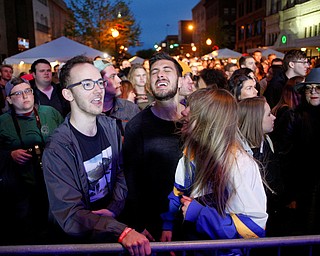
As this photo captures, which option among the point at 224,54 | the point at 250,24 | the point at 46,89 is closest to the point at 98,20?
the point at 224,54

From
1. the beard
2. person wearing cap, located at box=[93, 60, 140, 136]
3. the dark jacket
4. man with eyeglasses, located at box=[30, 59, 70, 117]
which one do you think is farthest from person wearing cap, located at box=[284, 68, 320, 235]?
man with eyeglasses, located at box=[30, 59, 70, 117]

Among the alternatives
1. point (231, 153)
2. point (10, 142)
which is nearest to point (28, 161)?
point (10, 142)

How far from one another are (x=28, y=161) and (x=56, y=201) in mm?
1685

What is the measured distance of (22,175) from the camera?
13.4 ft

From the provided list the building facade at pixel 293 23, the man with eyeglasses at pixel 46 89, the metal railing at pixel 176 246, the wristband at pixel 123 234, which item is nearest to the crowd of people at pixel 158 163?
the wristband at pixel 123 234

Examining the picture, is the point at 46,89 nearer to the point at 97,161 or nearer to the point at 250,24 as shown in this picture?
the point at 97,161

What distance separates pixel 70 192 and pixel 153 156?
1.04 metres

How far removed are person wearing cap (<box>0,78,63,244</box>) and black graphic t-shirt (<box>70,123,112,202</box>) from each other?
133 centimetres

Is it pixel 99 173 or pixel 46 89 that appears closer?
pixel 99 173

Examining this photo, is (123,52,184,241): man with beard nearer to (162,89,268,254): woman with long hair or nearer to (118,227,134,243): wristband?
(162,89,268,254): woman with long hair

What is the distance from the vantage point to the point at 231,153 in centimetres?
234

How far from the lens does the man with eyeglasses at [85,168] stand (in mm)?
2412

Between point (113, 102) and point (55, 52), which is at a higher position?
point (55, 52)

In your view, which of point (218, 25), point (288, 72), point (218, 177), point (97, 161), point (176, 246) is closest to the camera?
point (176, 246)
